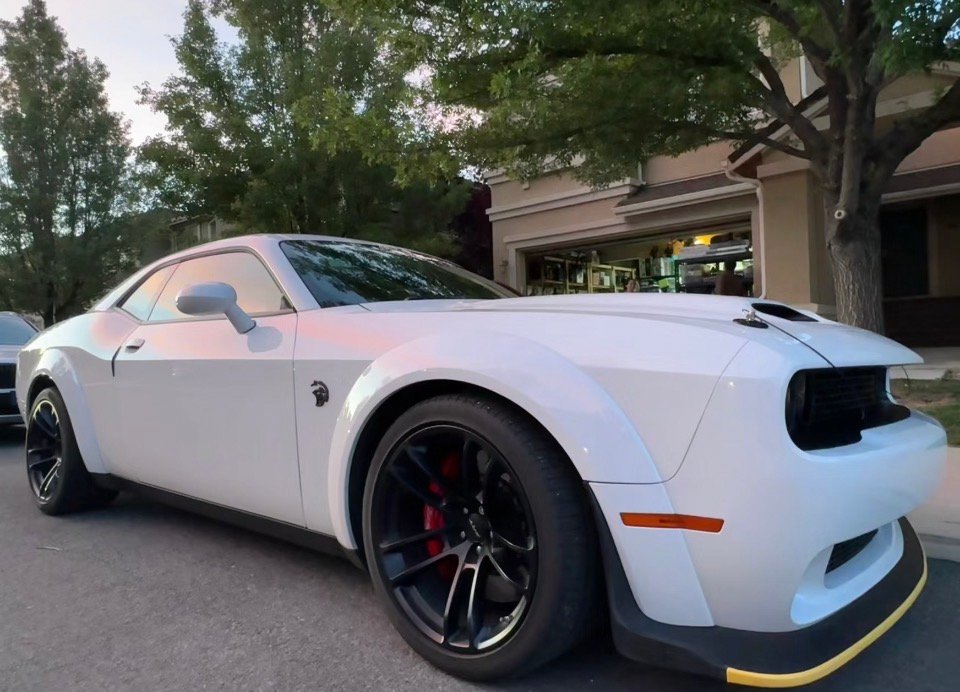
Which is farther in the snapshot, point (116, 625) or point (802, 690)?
point (116, 625)

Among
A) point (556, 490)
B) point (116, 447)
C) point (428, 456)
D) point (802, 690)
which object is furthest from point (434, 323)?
point (116, 447)

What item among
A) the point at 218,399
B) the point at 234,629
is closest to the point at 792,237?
the point at 218,399

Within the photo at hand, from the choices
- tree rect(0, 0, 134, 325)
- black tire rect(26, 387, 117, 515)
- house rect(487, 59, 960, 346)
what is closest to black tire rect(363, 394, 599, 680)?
black tire rect(26, 387, 117, 515)

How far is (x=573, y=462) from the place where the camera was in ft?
6.80

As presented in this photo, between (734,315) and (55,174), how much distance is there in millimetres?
20433

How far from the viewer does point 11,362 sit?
812cm

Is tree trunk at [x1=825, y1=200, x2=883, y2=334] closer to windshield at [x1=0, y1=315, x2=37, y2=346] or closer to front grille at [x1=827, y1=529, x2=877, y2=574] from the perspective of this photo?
front grille at [x1=827, y1=529, x2=877, y2=574]

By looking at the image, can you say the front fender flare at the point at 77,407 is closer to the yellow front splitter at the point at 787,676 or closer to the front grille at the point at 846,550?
the yellow front splitter at the point at 787,676

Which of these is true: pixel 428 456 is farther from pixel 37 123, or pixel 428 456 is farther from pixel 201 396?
pixel 37 123

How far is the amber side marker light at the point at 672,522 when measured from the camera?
1895 millimetres

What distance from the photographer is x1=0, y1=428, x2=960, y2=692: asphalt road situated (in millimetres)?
2396

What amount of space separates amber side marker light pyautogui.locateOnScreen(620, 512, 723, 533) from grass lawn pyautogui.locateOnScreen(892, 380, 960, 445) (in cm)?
438

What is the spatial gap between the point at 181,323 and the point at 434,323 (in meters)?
1.65

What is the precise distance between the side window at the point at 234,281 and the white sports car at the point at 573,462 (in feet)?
0.09
